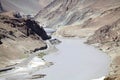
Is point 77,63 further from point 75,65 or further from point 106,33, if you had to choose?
point 106,33

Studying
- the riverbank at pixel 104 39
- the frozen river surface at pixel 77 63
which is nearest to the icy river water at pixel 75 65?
the frozen river surface at pixel 77 63

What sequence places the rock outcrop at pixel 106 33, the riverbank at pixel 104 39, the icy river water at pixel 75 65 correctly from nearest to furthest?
the icy river water at pixel 75 65 < the riverbank at pixel 104 39 < the rock outcrop at pixel 106 33

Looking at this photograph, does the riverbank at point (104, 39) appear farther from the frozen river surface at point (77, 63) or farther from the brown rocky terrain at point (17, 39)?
the brown rocky terrain at point (17, 39)

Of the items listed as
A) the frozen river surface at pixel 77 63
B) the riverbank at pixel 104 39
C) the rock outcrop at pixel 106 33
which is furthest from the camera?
the rock outcrop at pixel 106 33

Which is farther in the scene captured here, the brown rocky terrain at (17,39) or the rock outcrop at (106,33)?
the rock outcrop at (106,33)

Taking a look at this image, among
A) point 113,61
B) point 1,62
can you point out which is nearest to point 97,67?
point 113,61

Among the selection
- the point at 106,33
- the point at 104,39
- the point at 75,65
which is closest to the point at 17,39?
the point at 104,39

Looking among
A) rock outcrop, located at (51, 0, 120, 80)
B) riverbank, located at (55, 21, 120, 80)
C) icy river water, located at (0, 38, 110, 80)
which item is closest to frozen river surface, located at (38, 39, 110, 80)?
icy river water, located at (0, 38, 110, 80)
